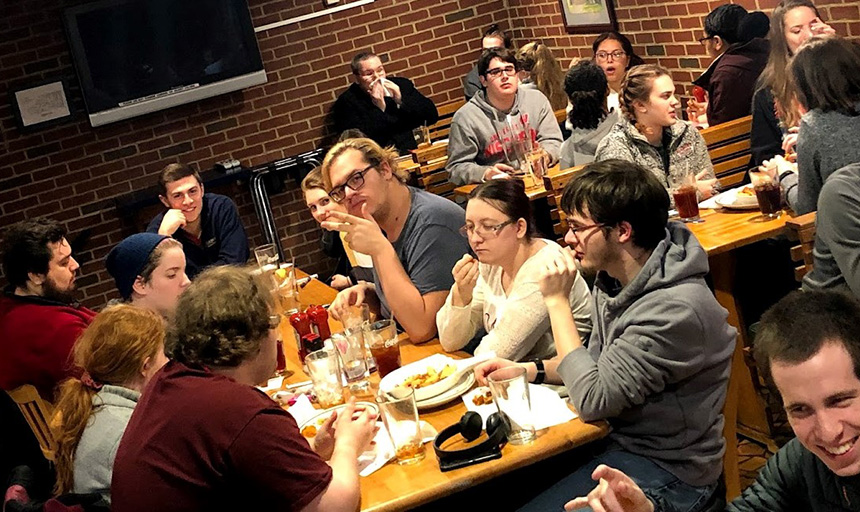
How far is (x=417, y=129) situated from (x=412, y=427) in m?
5.59

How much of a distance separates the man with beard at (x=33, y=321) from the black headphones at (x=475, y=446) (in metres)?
1.74

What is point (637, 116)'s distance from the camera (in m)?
4.49

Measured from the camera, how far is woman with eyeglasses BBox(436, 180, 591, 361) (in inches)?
120

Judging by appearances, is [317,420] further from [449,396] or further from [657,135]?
[657,135]

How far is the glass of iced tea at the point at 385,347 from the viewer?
316 cm

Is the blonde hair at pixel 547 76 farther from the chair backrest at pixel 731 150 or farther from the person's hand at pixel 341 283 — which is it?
the person's hand at pixel 341 283

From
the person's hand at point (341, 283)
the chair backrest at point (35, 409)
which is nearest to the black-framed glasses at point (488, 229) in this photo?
the person's hand at point (341, 283)

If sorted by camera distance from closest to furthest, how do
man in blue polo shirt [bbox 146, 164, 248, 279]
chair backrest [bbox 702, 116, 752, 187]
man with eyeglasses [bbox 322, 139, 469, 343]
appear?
man with eyeglasses [bbox 322, 139, 469, 343]
chair backrest [bbox 702, 116, 752, 187]
man in blue polo shirt [bbox 146, 164, 248, 279]

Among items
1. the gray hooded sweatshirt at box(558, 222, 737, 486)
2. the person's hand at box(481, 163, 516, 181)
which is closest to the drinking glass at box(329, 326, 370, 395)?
the gray hooded sweatshirt at box(558, 222, 737, 486)

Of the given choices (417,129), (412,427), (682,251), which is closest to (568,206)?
(682,251)

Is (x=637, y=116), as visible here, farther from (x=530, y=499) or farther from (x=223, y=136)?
(x=223, y=136)

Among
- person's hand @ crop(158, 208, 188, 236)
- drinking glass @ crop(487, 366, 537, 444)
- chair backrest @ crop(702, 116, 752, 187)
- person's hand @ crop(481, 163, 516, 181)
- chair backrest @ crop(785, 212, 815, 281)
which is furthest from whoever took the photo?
person's hand @ crop(481, 163, 516, 181)

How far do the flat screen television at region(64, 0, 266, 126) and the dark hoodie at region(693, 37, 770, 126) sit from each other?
375cm

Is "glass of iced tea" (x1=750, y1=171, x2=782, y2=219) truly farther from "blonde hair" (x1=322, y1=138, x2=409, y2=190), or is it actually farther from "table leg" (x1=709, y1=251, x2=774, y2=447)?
"blonde hair" (x1=322, y1=138, x2=409, y2=190)
